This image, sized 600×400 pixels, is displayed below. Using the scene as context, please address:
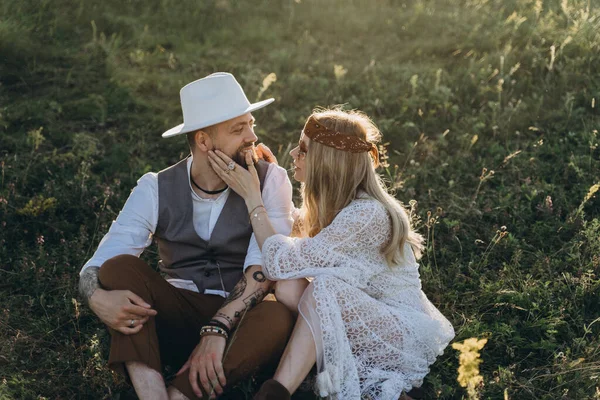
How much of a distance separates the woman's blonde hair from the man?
0.36m

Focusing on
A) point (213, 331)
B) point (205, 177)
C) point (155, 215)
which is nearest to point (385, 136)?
point (205, 177)

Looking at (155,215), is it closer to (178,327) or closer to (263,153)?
(178,327)

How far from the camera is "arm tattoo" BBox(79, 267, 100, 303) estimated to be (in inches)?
155

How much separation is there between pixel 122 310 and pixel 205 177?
3.43 feet

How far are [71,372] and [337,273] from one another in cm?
182

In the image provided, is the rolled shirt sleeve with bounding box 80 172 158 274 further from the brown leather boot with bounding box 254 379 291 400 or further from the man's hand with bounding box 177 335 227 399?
the brown leather boot with bounding box 254 379 291 400

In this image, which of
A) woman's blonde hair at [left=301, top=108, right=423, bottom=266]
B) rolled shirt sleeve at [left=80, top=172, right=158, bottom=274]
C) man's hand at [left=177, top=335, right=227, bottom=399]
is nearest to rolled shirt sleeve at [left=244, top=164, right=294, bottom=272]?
woman's blonde hair at [left=301, top=108, right=423, bottom=266]

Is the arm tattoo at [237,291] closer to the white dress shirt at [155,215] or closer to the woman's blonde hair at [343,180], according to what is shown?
the white dress shirt at [155,215]

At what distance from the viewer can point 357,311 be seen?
3.83 metres

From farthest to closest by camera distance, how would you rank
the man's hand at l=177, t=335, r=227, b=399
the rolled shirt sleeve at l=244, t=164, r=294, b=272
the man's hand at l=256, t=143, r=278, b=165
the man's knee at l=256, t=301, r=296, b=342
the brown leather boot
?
the man's hand at l=256, t=143, r=278, b=165
the rolled shirt sleeve at l=244, t=164, r=294, b=272
the man's knee at l=256, t=301, r=296, b=342
the man's hand at l=177, t=335, r=227, b=399
the brown leather boot

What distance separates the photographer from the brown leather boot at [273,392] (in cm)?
351

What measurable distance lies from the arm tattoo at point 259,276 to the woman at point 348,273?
150 millimetres

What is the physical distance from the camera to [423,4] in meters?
8.72

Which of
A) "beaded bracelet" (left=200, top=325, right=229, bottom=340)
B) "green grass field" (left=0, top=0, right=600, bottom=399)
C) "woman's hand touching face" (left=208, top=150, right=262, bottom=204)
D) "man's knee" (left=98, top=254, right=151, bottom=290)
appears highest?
"woman's hand touching face" (left=208, top=150, right=262, bottom=204)
